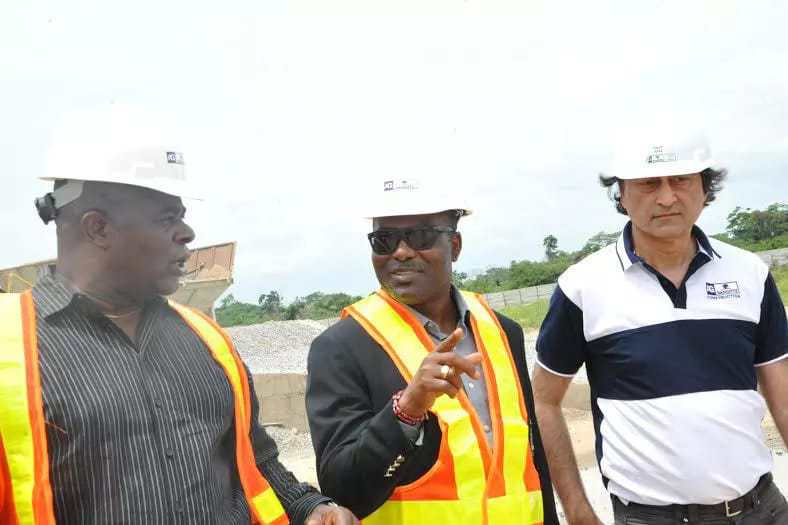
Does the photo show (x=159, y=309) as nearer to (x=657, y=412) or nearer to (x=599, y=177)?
(x=657, y=412)

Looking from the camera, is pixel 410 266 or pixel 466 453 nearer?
pixel 466 453

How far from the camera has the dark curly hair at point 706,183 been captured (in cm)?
323

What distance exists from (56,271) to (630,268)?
6.74 feet

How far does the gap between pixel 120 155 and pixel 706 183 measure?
7.39ft

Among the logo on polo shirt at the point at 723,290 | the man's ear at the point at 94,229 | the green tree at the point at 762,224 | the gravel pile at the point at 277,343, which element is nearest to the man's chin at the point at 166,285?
the man's ear at the point at 94,229

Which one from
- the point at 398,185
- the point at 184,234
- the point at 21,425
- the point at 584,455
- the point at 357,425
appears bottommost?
the point at 584,455

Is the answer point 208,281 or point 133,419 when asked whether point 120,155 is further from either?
point 208,281

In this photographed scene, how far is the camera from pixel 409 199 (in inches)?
110

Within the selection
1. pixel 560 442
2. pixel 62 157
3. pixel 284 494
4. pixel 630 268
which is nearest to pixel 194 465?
pixel 284 494

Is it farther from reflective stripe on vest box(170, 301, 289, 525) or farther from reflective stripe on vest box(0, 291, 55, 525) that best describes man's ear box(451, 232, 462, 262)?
reflective stripe on vest box(0, 291, 55, 525)

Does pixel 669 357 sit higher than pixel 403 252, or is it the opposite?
pixel 403 252

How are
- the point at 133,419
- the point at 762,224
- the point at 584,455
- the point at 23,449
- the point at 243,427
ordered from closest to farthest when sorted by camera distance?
the point at 23,449 → the point at 133,419 → the point at 243,427 → the point at 584,455 → the point at 762,224

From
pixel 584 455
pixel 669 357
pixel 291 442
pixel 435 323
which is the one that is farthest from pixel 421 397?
pixel 291 442

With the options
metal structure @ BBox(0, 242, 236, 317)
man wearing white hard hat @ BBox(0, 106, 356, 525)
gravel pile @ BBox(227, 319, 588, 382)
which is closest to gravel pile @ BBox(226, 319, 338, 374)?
gravel pile @ BBox(227, 319, 588, 382)
